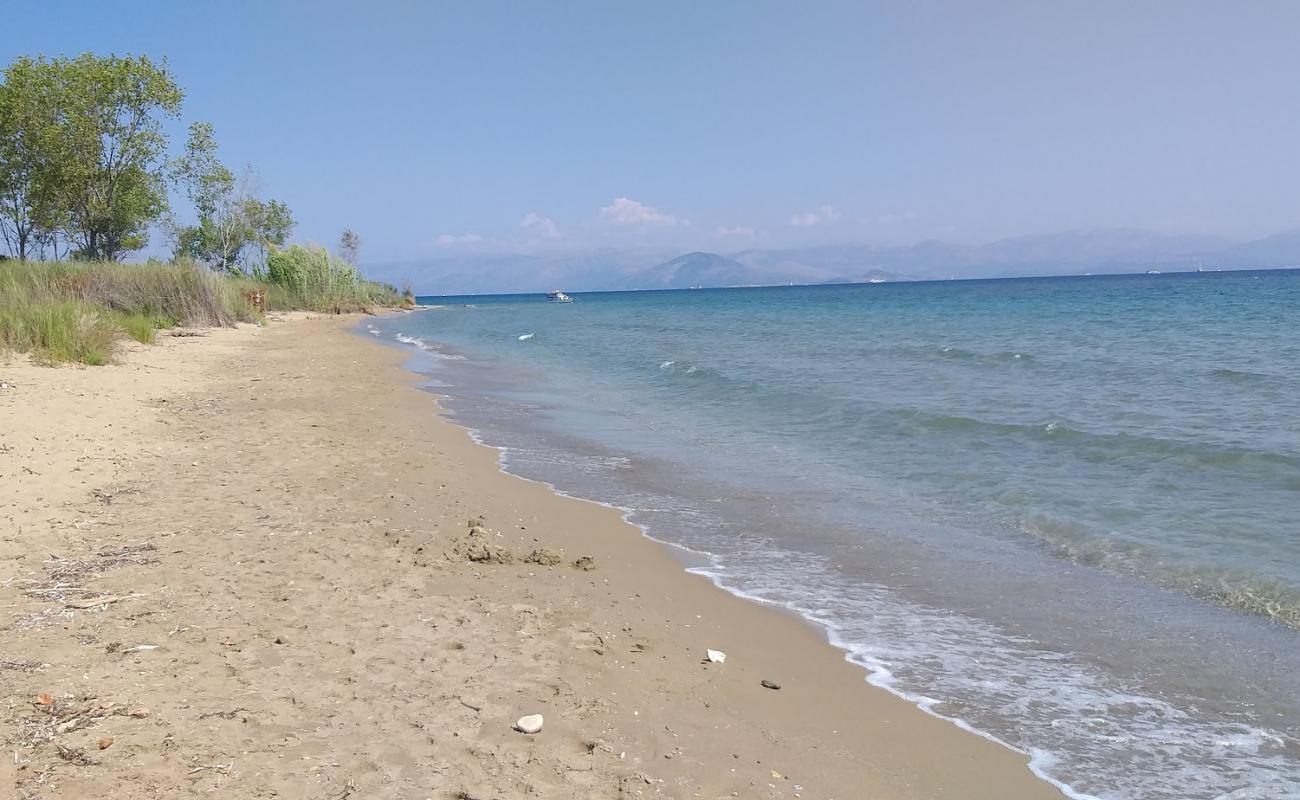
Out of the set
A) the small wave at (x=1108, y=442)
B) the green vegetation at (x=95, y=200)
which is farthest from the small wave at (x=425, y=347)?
the small wave at (x=1108, y=442)

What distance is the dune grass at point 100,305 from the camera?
13562 millimetres

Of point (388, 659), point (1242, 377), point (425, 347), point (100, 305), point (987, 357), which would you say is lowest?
point (388, 659)

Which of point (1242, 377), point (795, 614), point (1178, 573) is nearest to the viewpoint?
point (795, 614)

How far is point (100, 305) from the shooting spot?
2045 centimetres

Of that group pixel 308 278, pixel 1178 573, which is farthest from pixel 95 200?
pixel 1178 573

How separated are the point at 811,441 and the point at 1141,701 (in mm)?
7513

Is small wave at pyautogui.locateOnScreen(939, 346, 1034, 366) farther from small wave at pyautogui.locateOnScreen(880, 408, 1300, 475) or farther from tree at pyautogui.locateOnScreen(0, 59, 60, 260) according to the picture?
tree at pyautogui.locateOnScreen(0, 59, 60, 260)

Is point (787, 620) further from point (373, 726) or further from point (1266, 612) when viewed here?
point (1266, 612)

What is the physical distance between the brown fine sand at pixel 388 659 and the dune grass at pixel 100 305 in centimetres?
630

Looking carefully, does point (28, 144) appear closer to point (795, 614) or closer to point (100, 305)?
point (100, 305)

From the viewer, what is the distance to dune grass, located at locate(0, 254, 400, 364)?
1356cm

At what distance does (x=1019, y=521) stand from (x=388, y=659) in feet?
19.3

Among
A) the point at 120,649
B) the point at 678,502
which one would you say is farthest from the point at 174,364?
the point at 120,649

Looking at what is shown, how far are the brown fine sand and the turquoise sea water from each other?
1.83 ft
